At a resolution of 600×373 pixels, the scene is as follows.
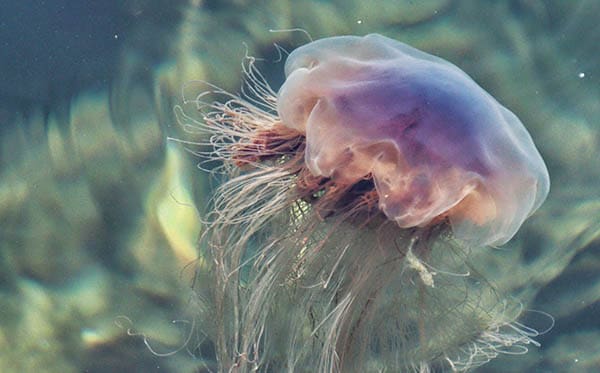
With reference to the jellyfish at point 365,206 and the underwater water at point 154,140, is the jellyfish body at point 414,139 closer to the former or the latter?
the jellyfish at point 365,206

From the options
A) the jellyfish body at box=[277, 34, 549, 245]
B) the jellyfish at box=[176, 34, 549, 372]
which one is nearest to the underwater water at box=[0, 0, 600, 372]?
the jellyfish at box=[176, 34, 549, 372]

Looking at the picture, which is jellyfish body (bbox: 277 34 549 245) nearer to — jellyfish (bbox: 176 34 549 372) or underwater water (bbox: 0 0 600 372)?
jellyfish (bbox: 176 34 549 372)

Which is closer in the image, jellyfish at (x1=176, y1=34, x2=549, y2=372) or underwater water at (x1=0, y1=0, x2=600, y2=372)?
jellyfish at (x1=176, y1=34, x2=549, y2=372)

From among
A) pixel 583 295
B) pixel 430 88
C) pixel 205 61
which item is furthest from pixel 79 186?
pixel 583 295

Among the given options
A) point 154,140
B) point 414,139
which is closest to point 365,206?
point 414,139

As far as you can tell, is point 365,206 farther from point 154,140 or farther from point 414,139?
point 154,140

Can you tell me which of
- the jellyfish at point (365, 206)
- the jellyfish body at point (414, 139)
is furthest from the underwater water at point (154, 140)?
the jellyfish body at point (414, 139)
